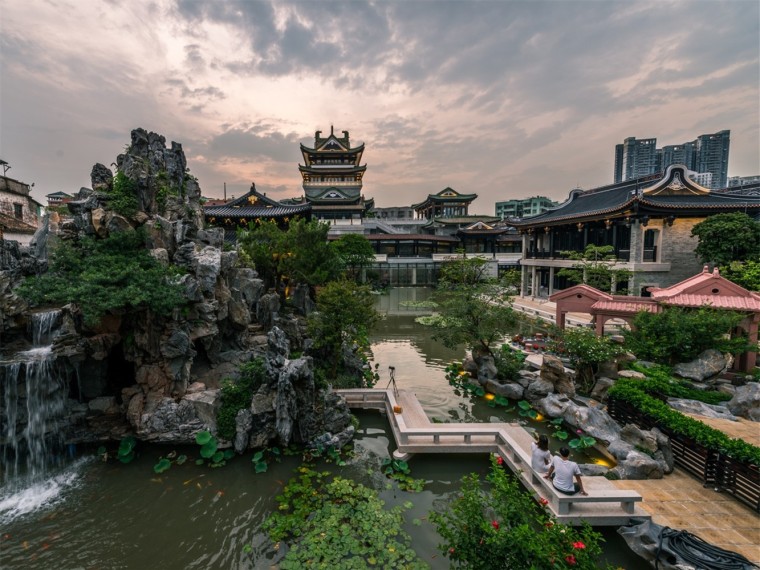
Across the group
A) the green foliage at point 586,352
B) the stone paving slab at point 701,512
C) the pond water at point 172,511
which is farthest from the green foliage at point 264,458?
the green foliage at point 586,352

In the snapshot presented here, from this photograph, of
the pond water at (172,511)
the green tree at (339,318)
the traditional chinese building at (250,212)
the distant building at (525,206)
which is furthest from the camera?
the distant building at (525,206)

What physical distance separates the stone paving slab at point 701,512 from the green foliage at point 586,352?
401cm

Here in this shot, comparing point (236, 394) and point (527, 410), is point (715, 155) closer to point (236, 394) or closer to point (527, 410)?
point (527, 410)

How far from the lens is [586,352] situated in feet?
34.5

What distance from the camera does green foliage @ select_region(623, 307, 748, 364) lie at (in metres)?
10.0

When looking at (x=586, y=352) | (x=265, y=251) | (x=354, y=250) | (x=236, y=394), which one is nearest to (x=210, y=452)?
(x=236, y=394)

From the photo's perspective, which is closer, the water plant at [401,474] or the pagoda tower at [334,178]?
the water plant at [401,474]

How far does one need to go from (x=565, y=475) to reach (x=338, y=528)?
379cm

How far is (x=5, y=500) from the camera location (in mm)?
6523

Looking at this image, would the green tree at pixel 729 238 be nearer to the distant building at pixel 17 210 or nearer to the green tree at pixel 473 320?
the green tree at pixel 473 320

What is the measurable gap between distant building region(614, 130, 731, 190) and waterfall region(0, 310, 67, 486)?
6206 cm

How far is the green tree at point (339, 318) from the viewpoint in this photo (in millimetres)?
10266

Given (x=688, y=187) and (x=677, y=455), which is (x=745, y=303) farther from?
(x=688, y=187)

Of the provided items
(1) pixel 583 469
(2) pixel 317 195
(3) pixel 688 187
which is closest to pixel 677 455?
(1) pixel 583 469
